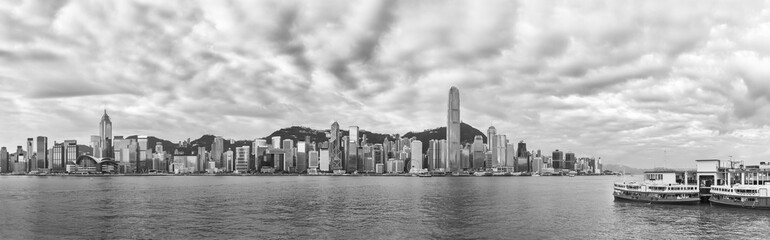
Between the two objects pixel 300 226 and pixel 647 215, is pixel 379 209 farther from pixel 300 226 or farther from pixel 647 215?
pixel 647 215

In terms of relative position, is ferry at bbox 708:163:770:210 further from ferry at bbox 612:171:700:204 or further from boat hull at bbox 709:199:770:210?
ferry at bbox 612:171:700:204

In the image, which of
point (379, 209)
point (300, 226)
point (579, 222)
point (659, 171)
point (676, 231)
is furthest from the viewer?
point (659, 171)

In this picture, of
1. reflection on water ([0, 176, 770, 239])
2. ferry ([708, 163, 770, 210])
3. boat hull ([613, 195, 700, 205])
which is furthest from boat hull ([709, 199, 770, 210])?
boat hull ([613, 195, 700, 205])

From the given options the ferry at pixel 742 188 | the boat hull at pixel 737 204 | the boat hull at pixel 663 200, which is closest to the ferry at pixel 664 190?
the boat hull at pixel 663 200

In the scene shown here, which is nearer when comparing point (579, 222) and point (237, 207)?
point (579, 222)

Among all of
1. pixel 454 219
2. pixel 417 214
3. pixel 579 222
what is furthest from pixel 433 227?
pixel 579 222

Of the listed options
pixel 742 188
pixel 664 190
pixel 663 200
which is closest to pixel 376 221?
pixel 663 200

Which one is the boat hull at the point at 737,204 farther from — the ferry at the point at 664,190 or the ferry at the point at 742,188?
the ferry at the point at 664,190
